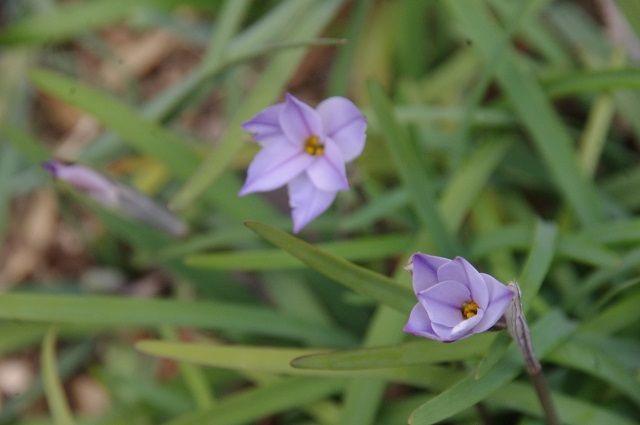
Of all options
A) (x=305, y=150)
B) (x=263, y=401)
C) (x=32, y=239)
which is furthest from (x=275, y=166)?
(x=32, y=239)

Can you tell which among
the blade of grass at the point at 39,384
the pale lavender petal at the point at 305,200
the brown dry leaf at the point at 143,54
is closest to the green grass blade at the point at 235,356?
the pale lavender petal at the point at 305,200

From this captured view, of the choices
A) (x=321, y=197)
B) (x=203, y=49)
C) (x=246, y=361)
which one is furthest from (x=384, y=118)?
(x=203, y=49)

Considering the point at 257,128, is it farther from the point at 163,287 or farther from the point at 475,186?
the point at 163,287

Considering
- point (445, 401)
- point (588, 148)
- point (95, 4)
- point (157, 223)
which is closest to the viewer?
point (445, 401)

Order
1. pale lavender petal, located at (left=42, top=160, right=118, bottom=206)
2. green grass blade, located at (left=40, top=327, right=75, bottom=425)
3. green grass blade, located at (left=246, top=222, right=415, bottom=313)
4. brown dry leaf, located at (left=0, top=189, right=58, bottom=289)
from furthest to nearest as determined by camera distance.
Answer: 1. brown dry leaf, located at (left=0, top=189, right=58, bottom=289)
2. green grass blade, located at (left=40, top=327, right=75, bottom=425)
3. pale lavender petal, located at (left=42, top=160, right=118, bottom=206)
4. green grass blade, located at (left=246, top=222, right=415, bottom=313)

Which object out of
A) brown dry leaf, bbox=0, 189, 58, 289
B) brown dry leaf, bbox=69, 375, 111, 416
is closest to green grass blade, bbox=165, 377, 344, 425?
brown dry leaf, bbox=69, 375, 111, 416

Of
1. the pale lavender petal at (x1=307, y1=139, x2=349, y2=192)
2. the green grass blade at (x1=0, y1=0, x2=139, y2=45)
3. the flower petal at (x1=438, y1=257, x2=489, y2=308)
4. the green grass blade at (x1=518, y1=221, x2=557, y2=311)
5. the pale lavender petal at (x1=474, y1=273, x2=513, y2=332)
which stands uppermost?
the green grass blade at (x1=0, y1=0, x2=139, y2=45)

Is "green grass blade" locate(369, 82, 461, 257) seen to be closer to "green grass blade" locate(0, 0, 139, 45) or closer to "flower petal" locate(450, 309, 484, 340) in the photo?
"flower petal" locate(450, 309, 484, 340)
